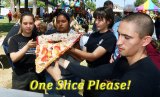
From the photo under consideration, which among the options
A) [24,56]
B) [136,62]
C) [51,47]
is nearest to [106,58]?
[24,56]

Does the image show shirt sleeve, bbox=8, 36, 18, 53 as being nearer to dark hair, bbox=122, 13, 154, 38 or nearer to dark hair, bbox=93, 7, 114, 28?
dark hair, bbox=93, 7, 114, 28

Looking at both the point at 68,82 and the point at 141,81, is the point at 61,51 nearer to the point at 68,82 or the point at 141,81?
the point at 68,82

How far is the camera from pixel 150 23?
2.22 meters

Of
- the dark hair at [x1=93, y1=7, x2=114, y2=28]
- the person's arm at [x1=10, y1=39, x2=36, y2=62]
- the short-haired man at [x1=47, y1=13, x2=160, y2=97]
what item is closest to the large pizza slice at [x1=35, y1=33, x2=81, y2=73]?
the short-haired man at [x1=47, y1=13, x2=160, y2=97]

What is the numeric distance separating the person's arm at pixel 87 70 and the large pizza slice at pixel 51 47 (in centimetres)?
10

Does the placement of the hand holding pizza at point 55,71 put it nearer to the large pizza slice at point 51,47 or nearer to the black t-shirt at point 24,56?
the large pizza slice at point 51,47

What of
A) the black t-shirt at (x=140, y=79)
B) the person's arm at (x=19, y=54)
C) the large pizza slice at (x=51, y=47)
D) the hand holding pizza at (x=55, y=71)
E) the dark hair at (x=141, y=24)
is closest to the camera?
the black t-shirt at (x=140, y=79)

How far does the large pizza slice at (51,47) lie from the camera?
259cm

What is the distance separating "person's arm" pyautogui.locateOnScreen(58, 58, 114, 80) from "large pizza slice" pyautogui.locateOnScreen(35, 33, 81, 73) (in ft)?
0.33

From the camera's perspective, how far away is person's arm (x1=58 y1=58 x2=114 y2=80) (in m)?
2.51

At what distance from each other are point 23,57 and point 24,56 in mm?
17

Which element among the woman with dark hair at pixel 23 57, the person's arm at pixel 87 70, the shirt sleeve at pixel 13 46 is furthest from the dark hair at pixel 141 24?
the shirt sleeve at pixel 13 46

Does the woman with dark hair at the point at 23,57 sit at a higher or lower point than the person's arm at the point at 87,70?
lower

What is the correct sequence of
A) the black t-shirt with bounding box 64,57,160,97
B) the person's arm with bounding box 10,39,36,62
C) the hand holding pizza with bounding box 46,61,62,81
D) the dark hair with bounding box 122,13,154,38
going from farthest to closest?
the person's arm with bounding box 10,39,36,62 → the hand holding pizza with bounding box 46,61,62,81 → the dark hair with bounding box 122,13,154,38 → the black t-shirt with bounding box 64,57,160,97
